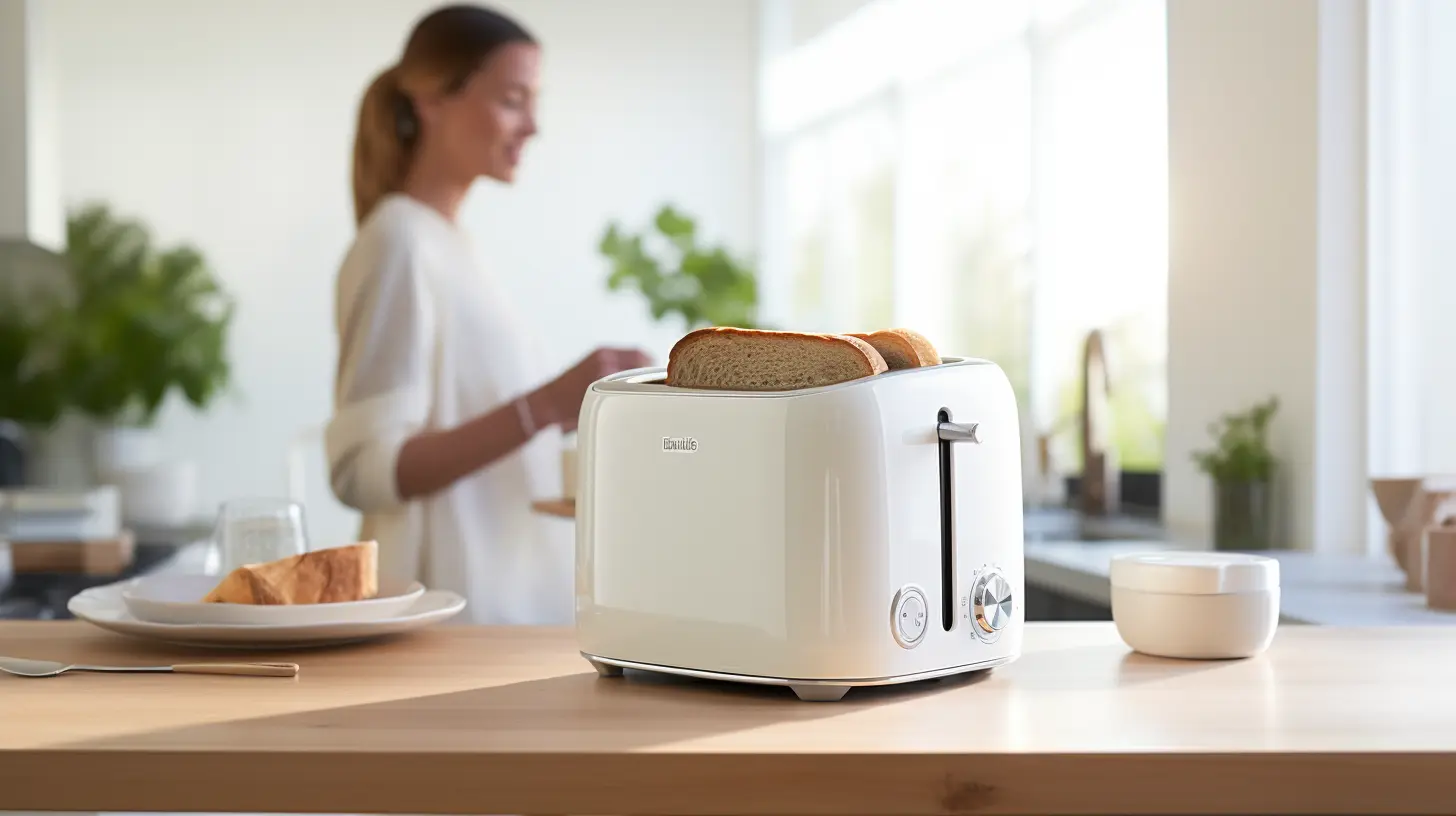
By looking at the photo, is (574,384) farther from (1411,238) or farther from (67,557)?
(67,557)

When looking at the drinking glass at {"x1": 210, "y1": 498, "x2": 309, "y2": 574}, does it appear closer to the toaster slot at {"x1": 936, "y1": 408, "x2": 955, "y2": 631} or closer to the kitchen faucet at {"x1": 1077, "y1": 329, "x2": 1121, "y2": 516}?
the toaster slot at {"x1": 936, "y1": 408, "x2": 955, "y2": 631}

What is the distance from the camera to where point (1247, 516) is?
6.74 ft

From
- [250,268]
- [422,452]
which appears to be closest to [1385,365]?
[422,452]

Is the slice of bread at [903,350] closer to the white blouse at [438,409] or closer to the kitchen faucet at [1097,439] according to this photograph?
the white blouse at [438,409]

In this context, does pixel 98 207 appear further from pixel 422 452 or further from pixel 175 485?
pixel 422 452

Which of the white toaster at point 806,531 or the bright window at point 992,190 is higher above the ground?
the bright window at point 992,190

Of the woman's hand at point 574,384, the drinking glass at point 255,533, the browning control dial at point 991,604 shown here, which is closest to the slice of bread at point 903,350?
the browning control dial at point 991,604

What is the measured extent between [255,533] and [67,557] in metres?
1.84

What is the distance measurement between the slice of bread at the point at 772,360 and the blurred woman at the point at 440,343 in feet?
3.14

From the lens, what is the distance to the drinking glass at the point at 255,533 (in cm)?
125

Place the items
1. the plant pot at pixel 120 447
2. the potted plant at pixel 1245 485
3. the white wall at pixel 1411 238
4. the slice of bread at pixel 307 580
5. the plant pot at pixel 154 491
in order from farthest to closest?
the plant pot at pixel 120 447 < the plant pot at pixel 154 491 < the potted plant at pixel 1245 485 < the white wall at pixel 1411 238 < the slice of bread at pixel 307 580

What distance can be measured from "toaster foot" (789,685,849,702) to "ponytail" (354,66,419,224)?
136 centimetres

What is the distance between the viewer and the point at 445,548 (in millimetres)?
1882

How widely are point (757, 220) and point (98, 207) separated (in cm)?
231
